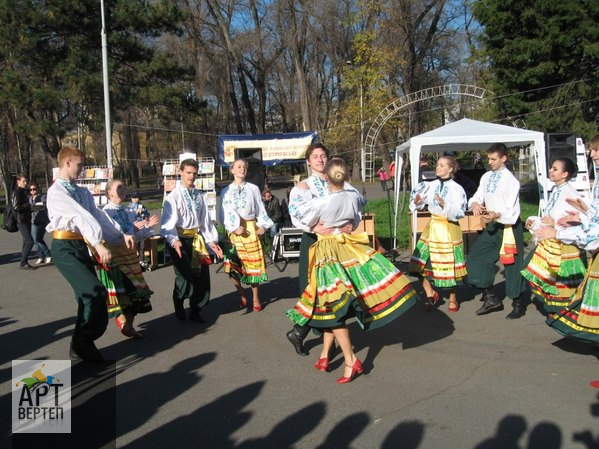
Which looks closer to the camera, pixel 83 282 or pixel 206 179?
pixel 83 282

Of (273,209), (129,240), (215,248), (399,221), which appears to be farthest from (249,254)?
(399,221)

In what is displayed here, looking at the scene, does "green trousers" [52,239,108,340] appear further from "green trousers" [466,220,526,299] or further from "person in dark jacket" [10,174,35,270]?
"person in dark jacket" [10,174,35,270]

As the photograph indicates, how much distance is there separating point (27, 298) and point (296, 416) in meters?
5.65

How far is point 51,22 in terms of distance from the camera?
2156cm

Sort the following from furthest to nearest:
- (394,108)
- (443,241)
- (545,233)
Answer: (394,108)
(443,241)
(545,233)

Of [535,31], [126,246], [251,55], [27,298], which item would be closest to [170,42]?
[251,55]

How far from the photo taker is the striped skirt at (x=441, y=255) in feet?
20.2

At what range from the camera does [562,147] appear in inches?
527

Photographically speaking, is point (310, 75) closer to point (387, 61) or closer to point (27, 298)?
point (387, 61)

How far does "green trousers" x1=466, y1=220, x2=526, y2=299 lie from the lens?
5.96 metres

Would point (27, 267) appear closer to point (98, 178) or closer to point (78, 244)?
point (98, 178)

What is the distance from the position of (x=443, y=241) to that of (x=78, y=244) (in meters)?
3.87

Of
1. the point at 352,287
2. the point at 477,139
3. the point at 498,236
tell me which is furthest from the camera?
the point at 477,139

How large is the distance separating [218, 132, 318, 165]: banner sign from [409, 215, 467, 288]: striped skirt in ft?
34.5
